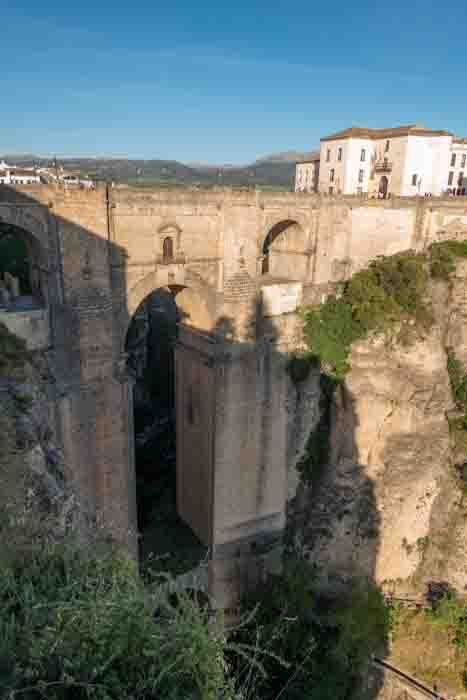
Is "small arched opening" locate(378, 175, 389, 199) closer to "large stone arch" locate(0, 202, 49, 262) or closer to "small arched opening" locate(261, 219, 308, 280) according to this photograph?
"small arched opening" locate(261, 219, 308, 280)

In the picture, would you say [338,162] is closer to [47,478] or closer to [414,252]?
[414,252]

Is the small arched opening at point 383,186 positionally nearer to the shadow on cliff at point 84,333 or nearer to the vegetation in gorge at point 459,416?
the vegetation in gorge at point 459,416

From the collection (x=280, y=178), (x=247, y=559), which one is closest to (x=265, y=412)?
(x=247, y=559)

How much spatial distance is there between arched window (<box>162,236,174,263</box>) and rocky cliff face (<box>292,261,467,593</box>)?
22.9 ft

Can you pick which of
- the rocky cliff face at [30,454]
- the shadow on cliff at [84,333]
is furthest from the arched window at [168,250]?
the rocky cliff face at [30,454]

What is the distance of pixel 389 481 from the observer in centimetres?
1527

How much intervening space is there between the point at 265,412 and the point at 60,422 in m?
6.10

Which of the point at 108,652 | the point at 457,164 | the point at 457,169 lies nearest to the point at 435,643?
the point at 108,652

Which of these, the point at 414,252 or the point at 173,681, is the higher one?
the point at 414,252

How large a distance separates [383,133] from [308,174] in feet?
18.2

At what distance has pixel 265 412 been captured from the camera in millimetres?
14391

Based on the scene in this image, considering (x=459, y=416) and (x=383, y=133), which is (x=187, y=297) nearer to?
(x=459, y=416)

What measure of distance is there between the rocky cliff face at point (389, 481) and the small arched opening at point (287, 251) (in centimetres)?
325

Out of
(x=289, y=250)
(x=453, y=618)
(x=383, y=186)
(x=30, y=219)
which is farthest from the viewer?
(x=383, y=186)
